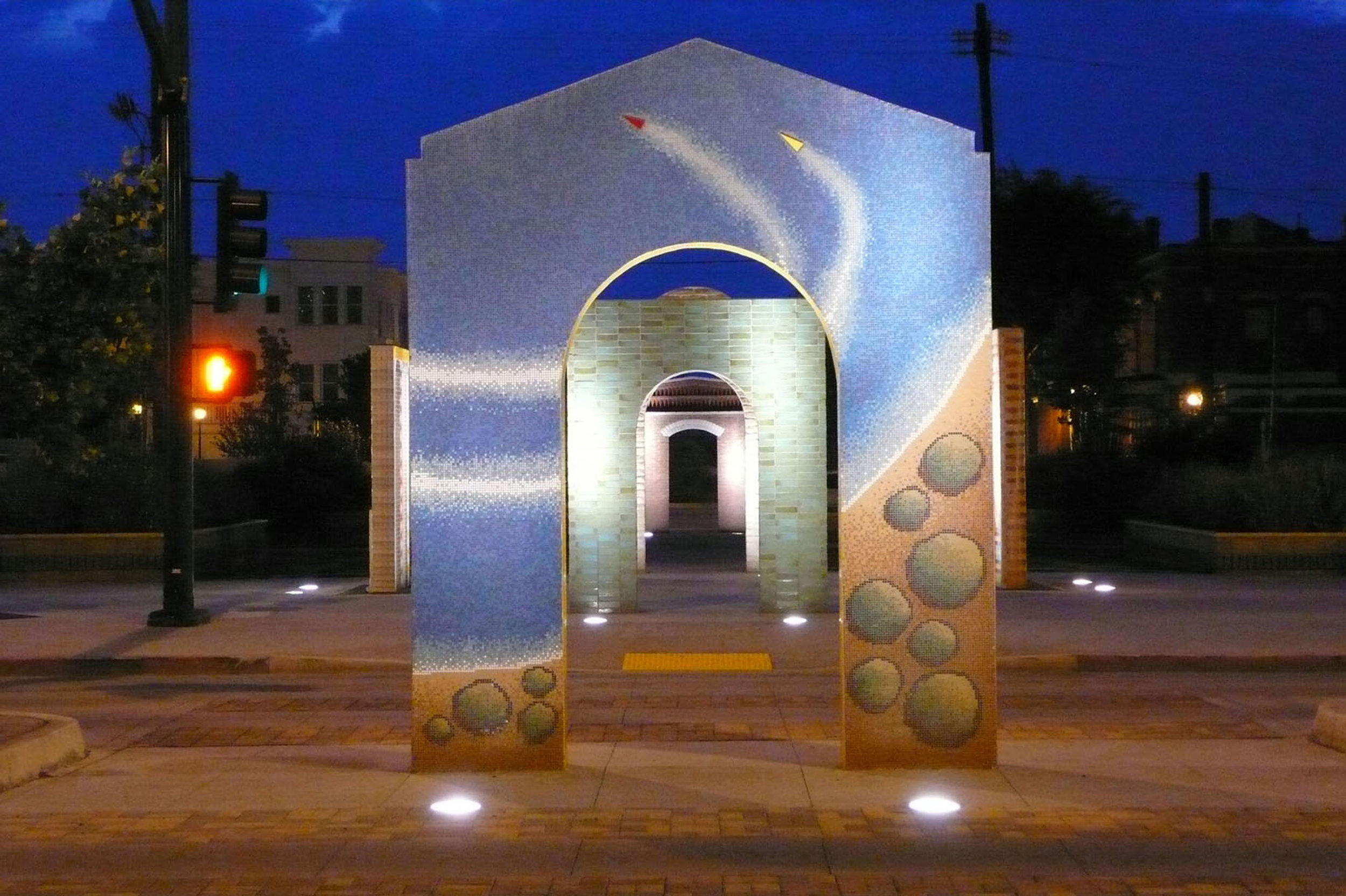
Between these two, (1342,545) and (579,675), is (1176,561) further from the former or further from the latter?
(579,675)

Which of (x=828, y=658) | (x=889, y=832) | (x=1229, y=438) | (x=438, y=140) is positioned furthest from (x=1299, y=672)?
(x=1229, y=438)

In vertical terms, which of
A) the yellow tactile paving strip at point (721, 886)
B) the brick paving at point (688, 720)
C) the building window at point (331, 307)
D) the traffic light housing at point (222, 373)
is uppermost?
the building window at point (331, 307)

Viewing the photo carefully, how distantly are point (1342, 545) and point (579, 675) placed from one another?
560 inches

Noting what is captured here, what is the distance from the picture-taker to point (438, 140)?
8.84m

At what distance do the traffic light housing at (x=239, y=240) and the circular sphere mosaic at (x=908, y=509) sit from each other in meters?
7.70

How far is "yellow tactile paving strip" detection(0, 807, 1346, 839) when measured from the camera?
7535mm

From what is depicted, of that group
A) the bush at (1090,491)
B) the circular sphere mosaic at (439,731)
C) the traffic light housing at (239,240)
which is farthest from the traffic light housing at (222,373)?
the bush at (1090,491)

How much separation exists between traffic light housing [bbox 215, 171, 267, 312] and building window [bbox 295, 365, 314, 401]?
146ft

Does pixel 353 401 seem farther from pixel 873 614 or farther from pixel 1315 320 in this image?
pixel 873 614

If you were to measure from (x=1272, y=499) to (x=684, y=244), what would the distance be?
1790 centimetres

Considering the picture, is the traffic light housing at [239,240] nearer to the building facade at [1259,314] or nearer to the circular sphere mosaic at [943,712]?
the circular sphere mosaic at [943,712]

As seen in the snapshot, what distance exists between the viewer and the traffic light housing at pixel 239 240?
14281mm

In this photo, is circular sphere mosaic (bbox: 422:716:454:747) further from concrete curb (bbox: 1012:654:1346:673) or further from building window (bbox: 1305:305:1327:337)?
building window (bbox: 1305:305:1327:337)

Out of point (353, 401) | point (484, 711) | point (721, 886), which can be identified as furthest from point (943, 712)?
point (353, 401)
